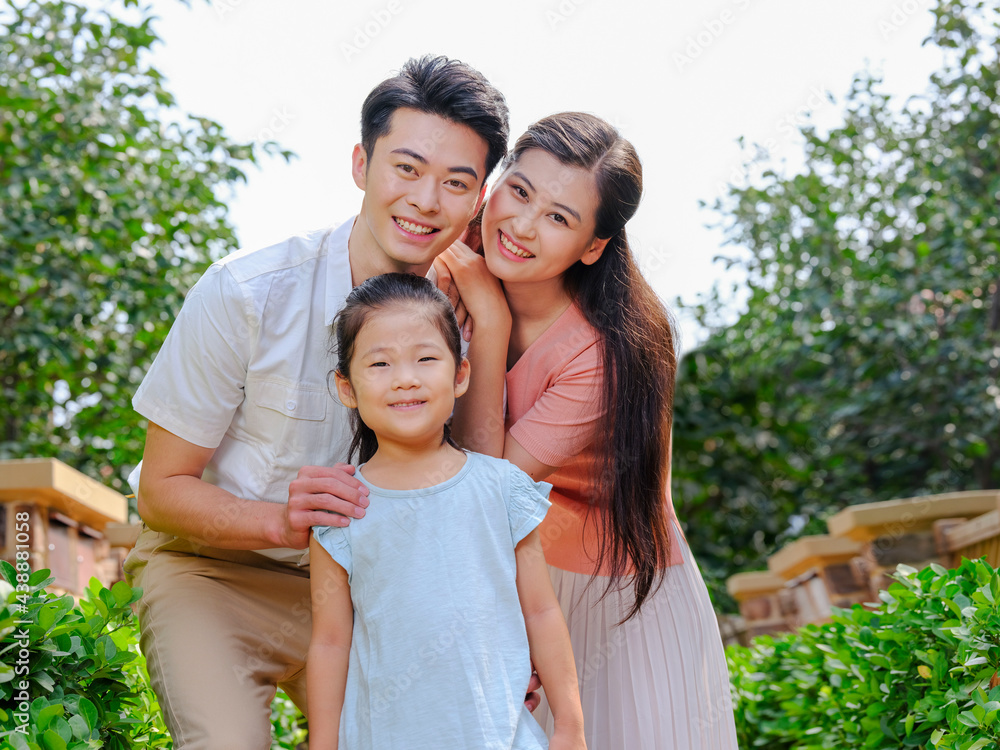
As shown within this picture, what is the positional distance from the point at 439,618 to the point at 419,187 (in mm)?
1027

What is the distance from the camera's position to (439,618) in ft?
5.86

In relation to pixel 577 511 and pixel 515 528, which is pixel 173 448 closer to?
pixel 515 528

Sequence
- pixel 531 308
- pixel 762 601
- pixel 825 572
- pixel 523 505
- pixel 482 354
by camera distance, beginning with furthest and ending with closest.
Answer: pixel 762 601 < pixel 825 572 < pixel 531 308 < pixel 482 354 < pixel 523 505

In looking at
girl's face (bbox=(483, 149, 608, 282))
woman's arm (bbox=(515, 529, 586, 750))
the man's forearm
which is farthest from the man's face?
woman's arm (bbox=(515, 529, 586, 750))

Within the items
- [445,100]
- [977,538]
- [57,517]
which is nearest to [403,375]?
[445,100]

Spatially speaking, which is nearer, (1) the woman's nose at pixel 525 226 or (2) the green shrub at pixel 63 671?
(2) the green shrub at pixel 63 671

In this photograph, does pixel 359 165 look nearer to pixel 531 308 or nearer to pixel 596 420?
pixel 531 308

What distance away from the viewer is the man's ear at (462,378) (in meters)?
2.05

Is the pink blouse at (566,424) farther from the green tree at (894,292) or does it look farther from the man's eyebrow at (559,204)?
the green tree at (894,292)

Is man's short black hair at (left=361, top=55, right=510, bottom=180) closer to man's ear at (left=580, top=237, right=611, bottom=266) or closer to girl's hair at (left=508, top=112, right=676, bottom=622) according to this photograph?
girl's hair at (left=508, top=112, right=676, bottom=622)

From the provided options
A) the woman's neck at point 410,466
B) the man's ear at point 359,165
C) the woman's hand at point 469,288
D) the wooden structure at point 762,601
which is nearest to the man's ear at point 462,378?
the woman's neck at point 410,466

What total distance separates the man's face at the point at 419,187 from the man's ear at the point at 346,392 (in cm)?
40

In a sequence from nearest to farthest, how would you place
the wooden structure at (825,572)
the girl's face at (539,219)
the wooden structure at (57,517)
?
the girl's face at (539,219) < the wooden structure at (57,517) < the wooden structure at (825,572)

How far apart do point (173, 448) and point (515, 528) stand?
796mm
